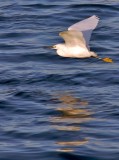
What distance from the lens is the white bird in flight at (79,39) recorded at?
16.5 meters

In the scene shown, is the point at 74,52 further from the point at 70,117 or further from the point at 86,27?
the point at 70,117

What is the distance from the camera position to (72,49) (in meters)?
17.3

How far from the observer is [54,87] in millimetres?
16969

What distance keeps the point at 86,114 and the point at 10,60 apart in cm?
384

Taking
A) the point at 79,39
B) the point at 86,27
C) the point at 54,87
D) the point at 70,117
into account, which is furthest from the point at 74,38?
the point at 70,117

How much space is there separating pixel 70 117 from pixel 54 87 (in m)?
1.82

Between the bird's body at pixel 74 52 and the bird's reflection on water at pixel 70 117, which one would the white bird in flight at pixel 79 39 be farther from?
the bird's reflection on water at pixel 70 117

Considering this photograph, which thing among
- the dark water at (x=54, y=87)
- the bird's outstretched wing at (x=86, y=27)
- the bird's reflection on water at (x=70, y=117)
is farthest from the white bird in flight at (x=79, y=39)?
the bird's reflection on water at (x=70, y=117)

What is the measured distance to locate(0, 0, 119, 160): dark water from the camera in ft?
44.9

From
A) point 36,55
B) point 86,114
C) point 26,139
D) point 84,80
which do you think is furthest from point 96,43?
point 26,139

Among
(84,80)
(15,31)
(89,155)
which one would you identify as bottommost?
Result: (89,155)

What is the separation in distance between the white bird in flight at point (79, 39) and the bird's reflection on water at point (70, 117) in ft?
3.47

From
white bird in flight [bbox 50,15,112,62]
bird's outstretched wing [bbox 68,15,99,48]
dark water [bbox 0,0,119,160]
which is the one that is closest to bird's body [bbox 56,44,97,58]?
white bird in flight [bbox 50,15,112,62]

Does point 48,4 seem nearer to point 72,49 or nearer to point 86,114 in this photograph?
point 72,49
